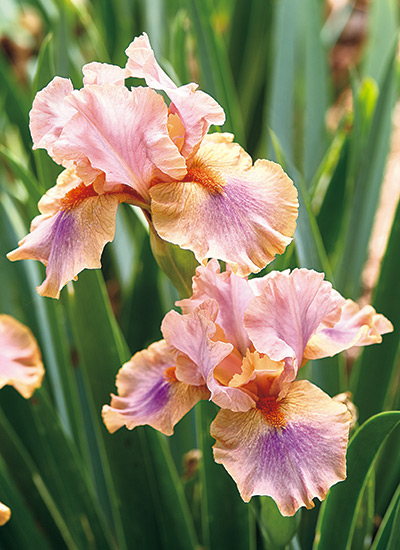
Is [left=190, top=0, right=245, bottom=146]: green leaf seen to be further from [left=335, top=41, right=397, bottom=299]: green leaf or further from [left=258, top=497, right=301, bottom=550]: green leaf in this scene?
[left=258, top=497, right=301, bottom=550]: green leaf

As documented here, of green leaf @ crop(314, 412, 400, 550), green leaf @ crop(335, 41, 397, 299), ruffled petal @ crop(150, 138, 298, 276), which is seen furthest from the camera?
green leaf @ crop(335, 41, 397, 299)

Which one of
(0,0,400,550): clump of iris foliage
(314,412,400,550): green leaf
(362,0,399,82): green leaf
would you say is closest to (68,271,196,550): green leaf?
(0,0,400,550): clump of iris foliage


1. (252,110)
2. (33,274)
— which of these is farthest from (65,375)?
(252,110)

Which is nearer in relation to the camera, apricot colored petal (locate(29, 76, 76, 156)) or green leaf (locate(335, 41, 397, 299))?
apricot colored petal (locate(29, 76, 76, 156))

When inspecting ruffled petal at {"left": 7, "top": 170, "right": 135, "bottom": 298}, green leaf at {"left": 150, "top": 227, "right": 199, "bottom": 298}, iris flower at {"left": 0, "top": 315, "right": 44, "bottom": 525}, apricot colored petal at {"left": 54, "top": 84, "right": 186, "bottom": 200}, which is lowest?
iris flower at {"left": 0, "top": 315, "right": 44, "bottom": 525}

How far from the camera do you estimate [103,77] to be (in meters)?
0.48

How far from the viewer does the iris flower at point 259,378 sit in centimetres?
43

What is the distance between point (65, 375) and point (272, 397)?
0.47 meters

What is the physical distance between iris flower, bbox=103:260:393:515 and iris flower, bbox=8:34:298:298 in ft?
0.19

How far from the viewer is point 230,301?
0.50 meters

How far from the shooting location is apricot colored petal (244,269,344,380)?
0.45 meters

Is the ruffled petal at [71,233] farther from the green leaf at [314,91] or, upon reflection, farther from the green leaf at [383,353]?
the green leaf at [314,91]

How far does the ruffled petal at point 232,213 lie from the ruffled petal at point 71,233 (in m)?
0.04

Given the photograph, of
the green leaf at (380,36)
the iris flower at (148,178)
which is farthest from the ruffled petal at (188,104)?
the green leaf at (380,36)
